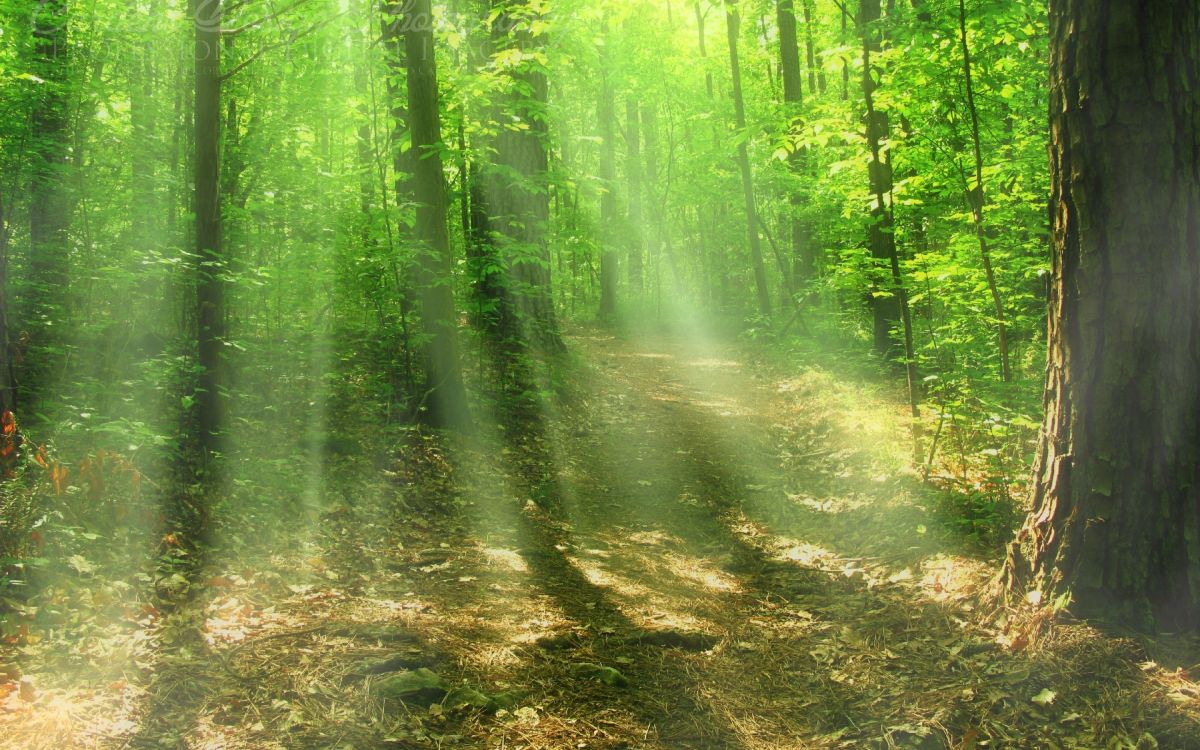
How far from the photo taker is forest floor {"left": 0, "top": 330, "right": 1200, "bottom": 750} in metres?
2.95

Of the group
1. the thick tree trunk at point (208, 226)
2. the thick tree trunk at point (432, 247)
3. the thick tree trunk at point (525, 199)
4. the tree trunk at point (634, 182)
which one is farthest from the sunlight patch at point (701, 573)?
the tree trunk at point (634, 182)

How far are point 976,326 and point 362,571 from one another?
6.14 metres

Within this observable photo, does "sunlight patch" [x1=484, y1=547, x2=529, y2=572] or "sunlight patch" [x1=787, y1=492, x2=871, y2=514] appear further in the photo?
"sunlight patch" [x1=787, y1=492, x2=871, y2=514]

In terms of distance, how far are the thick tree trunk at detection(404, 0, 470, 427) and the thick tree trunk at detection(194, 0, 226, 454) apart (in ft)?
6.48

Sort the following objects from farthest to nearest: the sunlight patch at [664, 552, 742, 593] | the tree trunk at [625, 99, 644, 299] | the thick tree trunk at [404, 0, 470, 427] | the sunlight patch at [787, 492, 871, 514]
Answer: the tree trunk at [625, 99, 644, 299]
the thick tree trunk at [404, 0, 470, 427]
the sunlight patch at [787, 492, 871, 514]
the sunlight patch at [664, 552, 742, 593]

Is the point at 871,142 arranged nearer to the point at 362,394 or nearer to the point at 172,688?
the point at 362,394

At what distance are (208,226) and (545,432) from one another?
4231mm

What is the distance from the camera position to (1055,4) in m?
3.67

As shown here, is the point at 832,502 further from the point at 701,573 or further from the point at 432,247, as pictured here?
the point at 432,247

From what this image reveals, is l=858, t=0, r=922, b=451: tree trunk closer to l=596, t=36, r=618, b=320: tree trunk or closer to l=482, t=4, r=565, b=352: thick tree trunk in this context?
l=482, t=4, r=565, b=352: thick tree trunk

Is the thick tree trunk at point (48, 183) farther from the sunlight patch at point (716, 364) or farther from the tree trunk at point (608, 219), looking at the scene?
the tree trunk at point (608, 219)

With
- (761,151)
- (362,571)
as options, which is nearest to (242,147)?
(362,571)

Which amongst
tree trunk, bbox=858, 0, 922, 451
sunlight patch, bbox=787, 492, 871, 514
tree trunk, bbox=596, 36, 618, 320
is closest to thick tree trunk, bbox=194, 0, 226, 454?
sunlight patch, bbox=787, 492, 871, 514

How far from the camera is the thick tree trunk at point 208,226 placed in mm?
6379
